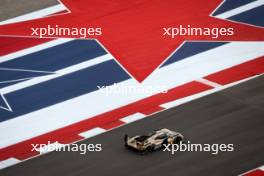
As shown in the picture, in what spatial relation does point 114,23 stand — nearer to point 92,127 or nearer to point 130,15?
point 130,15

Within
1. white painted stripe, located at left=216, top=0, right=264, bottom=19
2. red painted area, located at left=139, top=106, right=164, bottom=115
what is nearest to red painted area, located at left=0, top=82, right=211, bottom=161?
red painted area, located at left=139, top=106, right=164, bottom=115

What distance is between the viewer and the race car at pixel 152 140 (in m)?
36.7

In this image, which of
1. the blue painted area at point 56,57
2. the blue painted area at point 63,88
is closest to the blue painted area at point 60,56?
the blue painted area at point 56,57

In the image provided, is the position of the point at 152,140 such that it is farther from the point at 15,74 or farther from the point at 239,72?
the point at 15,74

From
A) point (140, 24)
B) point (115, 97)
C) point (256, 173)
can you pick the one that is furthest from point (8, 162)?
point (140, 24)

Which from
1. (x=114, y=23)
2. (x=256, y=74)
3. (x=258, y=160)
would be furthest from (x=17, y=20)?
(x=258, y=160)

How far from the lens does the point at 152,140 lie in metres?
36.8

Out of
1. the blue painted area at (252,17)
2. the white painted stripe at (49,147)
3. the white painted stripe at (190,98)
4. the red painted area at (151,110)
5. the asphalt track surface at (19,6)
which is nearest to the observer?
the white painted stripe at (49,147)

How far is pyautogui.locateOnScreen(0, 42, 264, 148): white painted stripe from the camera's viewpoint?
40.4 m

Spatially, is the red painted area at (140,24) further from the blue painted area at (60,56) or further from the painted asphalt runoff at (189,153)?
the painted asphalt runoff at (189,153)

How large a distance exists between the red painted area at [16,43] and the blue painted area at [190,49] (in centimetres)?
891

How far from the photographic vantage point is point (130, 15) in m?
51.8

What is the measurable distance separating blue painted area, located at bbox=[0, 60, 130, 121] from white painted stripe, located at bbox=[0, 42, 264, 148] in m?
0.54

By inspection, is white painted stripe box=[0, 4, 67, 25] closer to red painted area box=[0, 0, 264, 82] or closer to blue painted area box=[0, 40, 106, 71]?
red painted area box=[0, 0, 264, 82]
